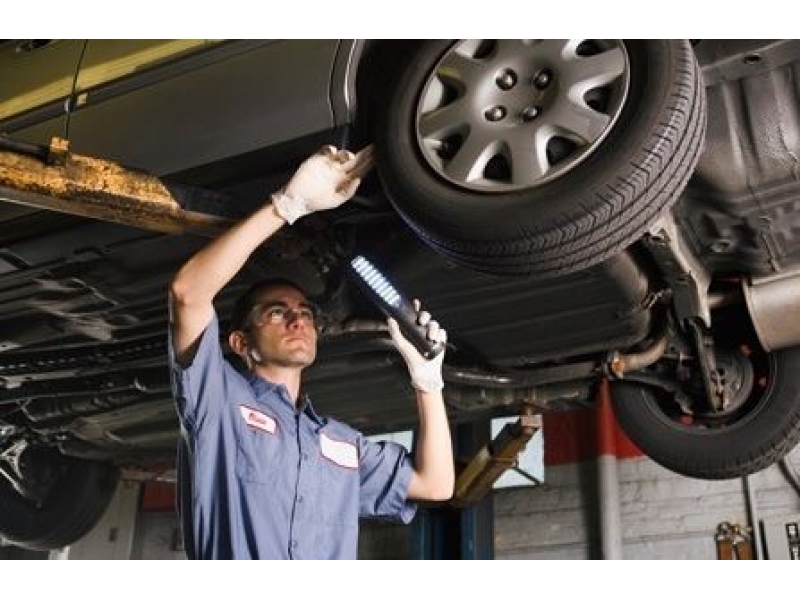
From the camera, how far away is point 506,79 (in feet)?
5.49

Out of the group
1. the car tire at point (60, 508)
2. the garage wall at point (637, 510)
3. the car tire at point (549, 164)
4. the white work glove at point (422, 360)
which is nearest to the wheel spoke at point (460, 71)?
the car tire at point (549, 164)

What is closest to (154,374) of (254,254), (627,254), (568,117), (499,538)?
(254,254)

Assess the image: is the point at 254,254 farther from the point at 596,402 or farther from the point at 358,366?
the point at 596,402

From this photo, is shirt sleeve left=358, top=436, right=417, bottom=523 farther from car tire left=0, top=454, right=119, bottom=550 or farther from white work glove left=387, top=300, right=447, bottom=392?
car tire left=0, top=454, right=119, bottom=550

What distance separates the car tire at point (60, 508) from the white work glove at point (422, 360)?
2.36m

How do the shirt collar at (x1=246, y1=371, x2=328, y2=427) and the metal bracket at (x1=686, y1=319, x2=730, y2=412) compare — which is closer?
the shirt collar at (x1=246, y1=371, x2=328, y2=427)

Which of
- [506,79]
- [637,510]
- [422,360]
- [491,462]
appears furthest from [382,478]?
[637,510]

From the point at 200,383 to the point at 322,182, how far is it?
0.45 metres

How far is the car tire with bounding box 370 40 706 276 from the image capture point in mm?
1552

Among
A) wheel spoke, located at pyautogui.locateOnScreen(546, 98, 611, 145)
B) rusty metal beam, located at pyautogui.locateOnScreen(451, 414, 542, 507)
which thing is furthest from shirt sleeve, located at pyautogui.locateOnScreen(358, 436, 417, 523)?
rusty metal beam, located at pyautogui.locateOnScreen(451, 414, 542, 507)

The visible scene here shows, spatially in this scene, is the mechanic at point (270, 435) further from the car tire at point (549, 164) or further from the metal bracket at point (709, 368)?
the metal bracket at point (709, 368)

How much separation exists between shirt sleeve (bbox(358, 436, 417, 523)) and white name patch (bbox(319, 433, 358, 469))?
6cm

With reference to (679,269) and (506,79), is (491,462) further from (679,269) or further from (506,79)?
(506,79)

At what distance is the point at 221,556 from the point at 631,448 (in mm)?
3685
